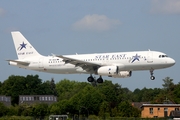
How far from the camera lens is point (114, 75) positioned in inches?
3457

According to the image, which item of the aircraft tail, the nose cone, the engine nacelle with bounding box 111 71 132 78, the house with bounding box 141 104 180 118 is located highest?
the aircraft tail

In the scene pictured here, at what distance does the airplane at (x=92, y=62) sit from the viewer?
8350 centimetres

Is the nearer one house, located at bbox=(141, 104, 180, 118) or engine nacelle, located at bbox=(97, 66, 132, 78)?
engine nacelle, located at bbox=(97, 66, 132, 78)

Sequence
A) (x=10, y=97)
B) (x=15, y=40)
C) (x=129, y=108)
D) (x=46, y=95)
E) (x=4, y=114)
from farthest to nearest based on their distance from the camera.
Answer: (x=46, y=95) < (x=10, y=97) < (x=129, y=108) < (x=4, y=114) < (x=15, y=40)

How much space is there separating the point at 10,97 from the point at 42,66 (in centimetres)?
7817

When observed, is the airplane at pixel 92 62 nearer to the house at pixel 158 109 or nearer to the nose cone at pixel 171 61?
the nose cone at pixel 171 61

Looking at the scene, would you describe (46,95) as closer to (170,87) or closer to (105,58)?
(170,87)

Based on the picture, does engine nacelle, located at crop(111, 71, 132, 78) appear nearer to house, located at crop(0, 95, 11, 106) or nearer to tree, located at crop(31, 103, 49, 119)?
tree, located at crop(31, 103, 49, 119)

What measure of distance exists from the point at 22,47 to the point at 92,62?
514 inches

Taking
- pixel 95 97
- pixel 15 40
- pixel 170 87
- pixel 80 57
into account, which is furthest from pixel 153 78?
pixel 170 87

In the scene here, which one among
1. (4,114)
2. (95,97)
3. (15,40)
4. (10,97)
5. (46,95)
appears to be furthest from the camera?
(46,95)

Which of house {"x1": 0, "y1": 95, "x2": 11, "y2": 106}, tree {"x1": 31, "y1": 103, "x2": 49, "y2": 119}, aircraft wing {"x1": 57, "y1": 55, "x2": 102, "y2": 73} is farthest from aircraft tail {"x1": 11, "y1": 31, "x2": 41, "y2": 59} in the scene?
house {"x1": 0, "y1": 95, "x2": 11, "y2": 106}

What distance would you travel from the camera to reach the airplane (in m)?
83.5

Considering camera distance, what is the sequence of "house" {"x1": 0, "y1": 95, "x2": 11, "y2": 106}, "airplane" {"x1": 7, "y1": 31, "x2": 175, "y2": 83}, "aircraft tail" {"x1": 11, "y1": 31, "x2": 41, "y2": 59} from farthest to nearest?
"house" {"x1": 0, "y1": 95, "x2": 11, "y2": 106}
"aircraft tail" {"x1": 11, "y1": 31, "x2": 41, "y2": 59}
"airplane" {"x1": 7, "y1": 31, "x2": 175, "y2": 83}
